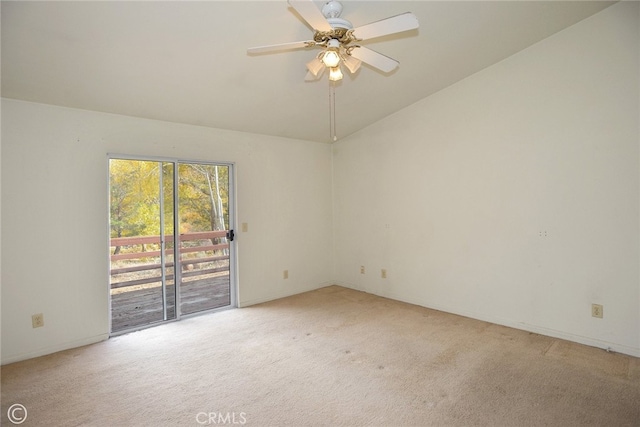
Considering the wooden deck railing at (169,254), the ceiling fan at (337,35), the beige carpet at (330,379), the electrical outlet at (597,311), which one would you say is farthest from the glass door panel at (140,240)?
the electrical outlet at (597,311)

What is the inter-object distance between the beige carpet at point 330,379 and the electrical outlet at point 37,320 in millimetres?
290

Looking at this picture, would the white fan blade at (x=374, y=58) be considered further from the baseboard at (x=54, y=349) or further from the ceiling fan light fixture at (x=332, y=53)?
the baseboard at (x=54, y=349)

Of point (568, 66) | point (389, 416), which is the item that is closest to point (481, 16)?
point (568, 66)

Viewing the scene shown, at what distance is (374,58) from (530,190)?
6.85ft

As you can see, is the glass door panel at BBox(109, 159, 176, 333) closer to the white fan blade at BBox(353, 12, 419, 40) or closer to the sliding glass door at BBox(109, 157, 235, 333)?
the sliding glass door at BBox(109, 157, 235, 333)

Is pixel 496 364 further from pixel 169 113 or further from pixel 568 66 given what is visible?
pixel 169 113

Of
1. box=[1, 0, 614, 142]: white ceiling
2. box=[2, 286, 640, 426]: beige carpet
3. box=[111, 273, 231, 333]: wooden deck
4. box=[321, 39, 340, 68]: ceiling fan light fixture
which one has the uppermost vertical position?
box=[1, 0, 614, 142]: white ceiling

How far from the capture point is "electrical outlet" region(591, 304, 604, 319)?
2754 millimetres

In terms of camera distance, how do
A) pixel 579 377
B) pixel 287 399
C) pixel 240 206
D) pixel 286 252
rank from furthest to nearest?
pixel 286 252 < pixel 240 206 < pixel 579 377 < pixel 287 399

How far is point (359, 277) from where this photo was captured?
484 centimetres

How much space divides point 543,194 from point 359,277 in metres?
2.64

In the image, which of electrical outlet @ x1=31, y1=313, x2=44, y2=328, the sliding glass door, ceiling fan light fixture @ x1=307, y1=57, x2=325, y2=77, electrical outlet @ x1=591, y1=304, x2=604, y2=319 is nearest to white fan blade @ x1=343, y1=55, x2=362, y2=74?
ceiling fan light fixture @ x1=307, y1=57, x2=325, y2=77

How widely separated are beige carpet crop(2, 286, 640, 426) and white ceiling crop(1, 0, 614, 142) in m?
2.35

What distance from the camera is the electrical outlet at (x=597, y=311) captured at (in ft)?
9.04
